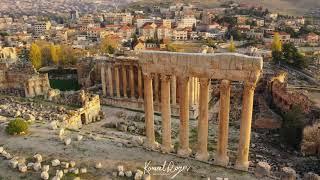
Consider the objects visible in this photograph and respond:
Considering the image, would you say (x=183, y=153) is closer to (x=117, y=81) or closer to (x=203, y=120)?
(x=203, y=120)

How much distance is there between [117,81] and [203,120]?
24.4 meters

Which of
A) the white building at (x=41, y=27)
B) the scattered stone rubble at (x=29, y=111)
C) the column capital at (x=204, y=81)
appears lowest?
the scattered stone rubble at (x=29, y=111)

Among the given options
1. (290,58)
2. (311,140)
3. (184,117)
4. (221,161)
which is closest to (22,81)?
(184,117)

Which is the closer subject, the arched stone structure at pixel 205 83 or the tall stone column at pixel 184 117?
the arched stone structure at pixel 205 83

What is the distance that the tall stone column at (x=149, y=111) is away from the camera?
2553 cm

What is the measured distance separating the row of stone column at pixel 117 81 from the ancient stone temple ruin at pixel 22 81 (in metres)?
7.91

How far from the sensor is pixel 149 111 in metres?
26.0

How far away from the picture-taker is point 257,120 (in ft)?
130

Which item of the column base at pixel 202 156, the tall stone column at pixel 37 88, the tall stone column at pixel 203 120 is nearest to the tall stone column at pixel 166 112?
the column base at pixel 202 156

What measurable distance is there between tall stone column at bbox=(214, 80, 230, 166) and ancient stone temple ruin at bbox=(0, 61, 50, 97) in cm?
3037

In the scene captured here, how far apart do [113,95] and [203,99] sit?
85.8 ft

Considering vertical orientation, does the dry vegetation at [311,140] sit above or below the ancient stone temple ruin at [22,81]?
below

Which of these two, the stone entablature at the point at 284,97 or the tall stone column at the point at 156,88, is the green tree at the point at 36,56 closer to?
the tall stone column at the point at 156,88

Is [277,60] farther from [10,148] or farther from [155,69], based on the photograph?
[10,148]
